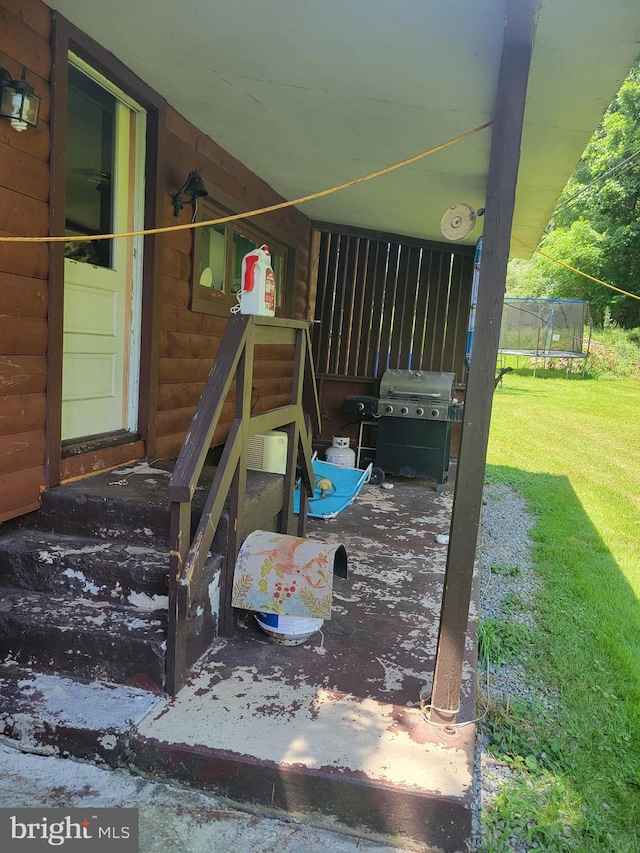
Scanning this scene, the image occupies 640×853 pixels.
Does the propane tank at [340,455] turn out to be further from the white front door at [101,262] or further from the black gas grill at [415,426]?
the white front door at [101,262]

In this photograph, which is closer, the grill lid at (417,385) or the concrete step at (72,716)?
the concrete step at (72,716)

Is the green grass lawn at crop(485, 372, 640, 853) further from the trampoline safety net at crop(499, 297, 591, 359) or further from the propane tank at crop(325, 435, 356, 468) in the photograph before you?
the trampoline safety net at crop(499, 297, 591, 359)

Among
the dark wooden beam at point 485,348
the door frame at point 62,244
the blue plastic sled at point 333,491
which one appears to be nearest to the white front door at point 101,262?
the door frame at point 62,244

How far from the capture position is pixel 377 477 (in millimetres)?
5797

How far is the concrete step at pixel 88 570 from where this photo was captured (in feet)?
7.97

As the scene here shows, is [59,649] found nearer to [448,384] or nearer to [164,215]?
[164,215]

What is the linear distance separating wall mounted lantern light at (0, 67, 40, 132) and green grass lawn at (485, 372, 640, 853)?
2.89 meters

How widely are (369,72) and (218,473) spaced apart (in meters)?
1.94

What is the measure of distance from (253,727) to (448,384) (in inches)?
166

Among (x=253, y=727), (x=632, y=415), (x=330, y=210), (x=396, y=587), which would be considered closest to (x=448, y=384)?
(x=330, y=210)

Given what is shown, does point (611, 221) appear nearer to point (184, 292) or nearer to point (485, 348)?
point (184, 292)

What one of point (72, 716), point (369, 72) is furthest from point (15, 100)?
point (72, 716)

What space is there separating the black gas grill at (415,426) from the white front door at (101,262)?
275 cm

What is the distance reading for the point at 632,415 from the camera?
13.2m
